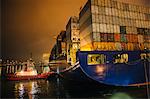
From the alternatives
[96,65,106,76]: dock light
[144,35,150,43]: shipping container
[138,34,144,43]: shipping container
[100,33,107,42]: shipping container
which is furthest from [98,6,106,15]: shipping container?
[96,65,106,76]: dock light

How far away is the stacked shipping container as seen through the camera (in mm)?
27203

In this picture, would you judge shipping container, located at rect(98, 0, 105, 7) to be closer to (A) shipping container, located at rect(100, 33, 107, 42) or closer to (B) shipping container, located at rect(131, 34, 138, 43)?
(A) shipping container, located at rect(100, 33, 107, 42)

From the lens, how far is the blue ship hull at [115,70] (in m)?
20.5

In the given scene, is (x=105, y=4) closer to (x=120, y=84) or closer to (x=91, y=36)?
(x=91, y=36)

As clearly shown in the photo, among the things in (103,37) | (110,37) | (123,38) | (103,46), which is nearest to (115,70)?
(103,46)

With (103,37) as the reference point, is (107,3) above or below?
above

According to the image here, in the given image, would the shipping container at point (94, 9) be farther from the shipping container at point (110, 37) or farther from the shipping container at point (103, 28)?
the shipping container at point (110, 37)

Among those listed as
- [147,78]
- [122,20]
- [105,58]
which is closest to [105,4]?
[122,20]

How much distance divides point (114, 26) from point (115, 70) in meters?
10.2

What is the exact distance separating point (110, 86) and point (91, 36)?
9.35m

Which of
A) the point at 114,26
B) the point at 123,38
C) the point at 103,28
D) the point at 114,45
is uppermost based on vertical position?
the point at 114,26

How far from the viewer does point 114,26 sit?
94.5 ft

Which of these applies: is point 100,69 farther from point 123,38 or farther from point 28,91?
point 28,91

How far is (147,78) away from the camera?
2303 centimetres
